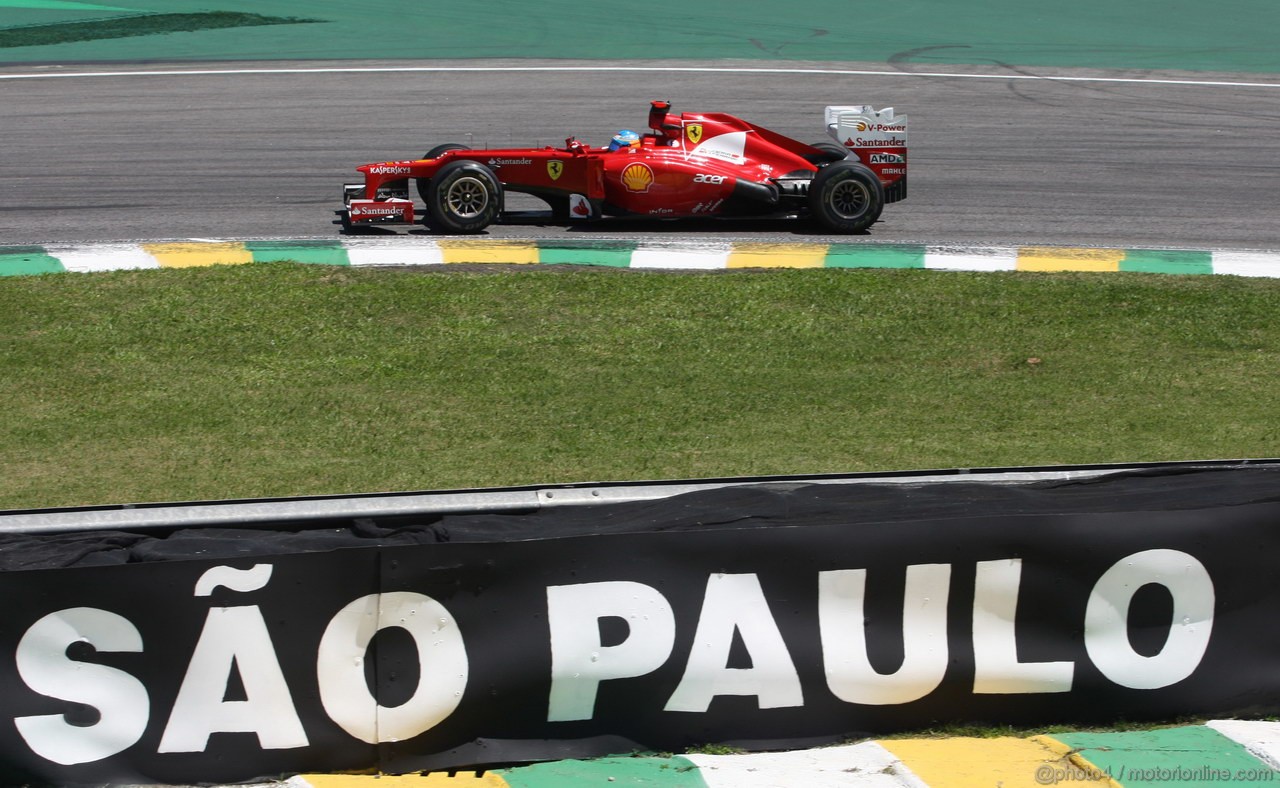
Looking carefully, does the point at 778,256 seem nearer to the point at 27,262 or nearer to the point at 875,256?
the point at 875,256

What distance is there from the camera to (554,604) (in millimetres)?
4887

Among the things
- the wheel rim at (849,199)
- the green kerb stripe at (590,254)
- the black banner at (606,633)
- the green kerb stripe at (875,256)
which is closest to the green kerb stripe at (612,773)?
the black banner at (606,633)

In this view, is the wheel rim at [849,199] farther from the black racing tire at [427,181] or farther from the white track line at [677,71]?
the white track line at [677,71]

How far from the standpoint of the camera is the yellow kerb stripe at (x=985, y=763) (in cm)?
479

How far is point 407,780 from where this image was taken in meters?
4.80

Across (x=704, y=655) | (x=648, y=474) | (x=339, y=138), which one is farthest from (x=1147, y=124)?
(x=704, y=655)

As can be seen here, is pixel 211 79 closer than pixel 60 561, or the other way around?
pixel 60 561

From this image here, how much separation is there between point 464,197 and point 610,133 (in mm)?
4230

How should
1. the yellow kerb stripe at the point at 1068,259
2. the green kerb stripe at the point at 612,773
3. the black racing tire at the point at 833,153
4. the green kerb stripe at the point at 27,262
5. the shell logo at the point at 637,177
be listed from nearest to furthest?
the green kerb stripe at the point at 612,773 < the green kerb stripe at the point at 27,262 < the yellow kerb stripe at the point at 1068,259 < the shell logo at the point at 637,177 < the black racing tire at the point at 833,153

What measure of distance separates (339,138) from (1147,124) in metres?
10.1

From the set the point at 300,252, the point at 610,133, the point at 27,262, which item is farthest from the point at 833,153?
the point at 27,262

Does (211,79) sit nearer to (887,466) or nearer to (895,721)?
(887,466)

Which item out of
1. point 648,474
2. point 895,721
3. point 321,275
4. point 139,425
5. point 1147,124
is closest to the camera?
point 895,721

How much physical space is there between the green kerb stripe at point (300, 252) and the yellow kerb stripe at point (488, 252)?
906 mm
